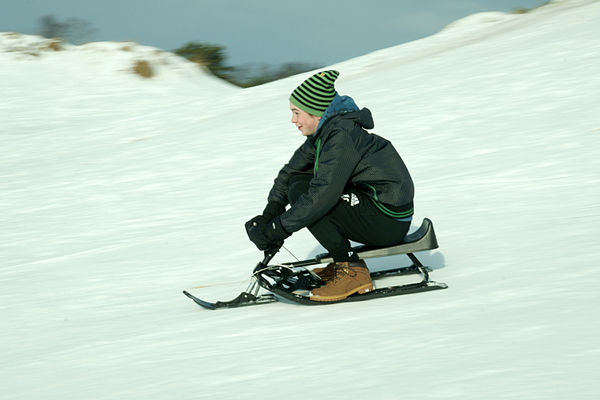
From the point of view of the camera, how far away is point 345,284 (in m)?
3.47

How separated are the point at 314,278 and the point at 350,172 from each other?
70 cm

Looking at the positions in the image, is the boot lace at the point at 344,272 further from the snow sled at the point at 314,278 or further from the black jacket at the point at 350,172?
the black jacket at the point at 350,172

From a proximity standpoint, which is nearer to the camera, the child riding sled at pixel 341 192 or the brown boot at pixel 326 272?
the child riding sled at pixel 341 192

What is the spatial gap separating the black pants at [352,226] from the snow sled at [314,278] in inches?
3.0

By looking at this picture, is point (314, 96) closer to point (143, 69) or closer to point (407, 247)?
point (407, 247)

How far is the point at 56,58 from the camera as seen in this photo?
50.8ft

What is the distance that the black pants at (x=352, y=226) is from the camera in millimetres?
3480

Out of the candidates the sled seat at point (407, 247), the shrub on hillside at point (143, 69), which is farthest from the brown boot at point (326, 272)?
the shrub on hillside at point (143, 69)

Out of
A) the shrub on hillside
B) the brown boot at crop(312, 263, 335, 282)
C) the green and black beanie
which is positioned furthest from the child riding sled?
the shrub on hillside

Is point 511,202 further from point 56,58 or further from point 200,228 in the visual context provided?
point 56,58

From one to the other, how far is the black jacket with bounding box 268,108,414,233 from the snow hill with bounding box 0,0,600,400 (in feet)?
1.64

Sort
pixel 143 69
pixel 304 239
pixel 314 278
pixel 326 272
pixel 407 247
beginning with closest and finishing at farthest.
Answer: pixel 407 247 → pixel 314 278 → pixel 326 272 → pixel 304 239 → pixel 143 69

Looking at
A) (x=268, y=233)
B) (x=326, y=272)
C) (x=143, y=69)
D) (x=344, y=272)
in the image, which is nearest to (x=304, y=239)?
(x=326, y=272)

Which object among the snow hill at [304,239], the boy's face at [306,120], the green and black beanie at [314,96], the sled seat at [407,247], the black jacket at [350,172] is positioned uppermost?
the green and black beanie at [314,96]
